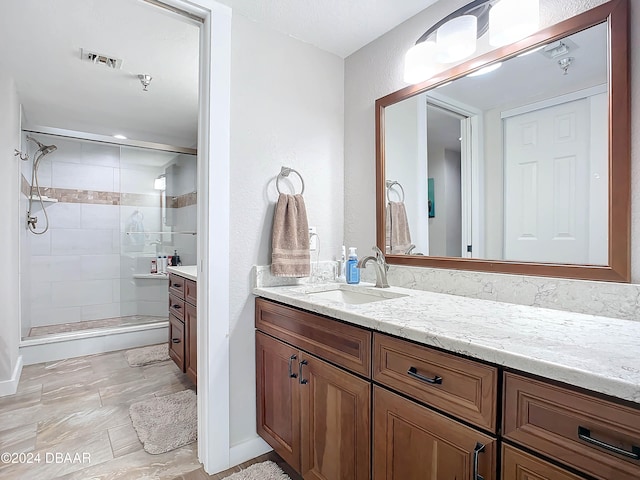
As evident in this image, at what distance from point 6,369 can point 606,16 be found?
3799mm

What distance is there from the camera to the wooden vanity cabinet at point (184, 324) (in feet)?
7.27

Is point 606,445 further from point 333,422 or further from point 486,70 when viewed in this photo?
point 486,70

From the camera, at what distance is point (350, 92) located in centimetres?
206

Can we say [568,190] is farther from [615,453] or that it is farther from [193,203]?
[193,203]

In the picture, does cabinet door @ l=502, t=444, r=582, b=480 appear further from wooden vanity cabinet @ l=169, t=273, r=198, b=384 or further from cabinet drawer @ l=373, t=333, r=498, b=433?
wooden vanity cabinet @ l=169, t=273, r=198, b=384

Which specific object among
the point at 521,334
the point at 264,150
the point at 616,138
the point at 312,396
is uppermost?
the point at 264,150

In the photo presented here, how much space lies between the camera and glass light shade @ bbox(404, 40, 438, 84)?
5.12 feet

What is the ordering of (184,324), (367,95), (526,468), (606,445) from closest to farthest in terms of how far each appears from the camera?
(606,445) → (526,468) → (367,95) → (184,324)

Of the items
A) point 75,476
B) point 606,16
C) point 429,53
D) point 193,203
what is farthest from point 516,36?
point 193,203

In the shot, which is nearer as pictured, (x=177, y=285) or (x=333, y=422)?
(x=333, y=422)

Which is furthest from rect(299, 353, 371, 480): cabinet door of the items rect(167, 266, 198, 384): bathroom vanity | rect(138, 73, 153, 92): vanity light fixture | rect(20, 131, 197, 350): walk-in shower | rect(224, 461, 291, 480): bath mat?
rect(20, 131, 197, 350): walk-in shower

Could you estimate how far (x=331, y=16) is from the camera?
1697mm

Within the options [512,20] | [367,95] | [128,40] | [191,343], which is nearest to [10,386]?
[191,343]

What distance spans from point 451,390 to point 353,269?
1003mm
